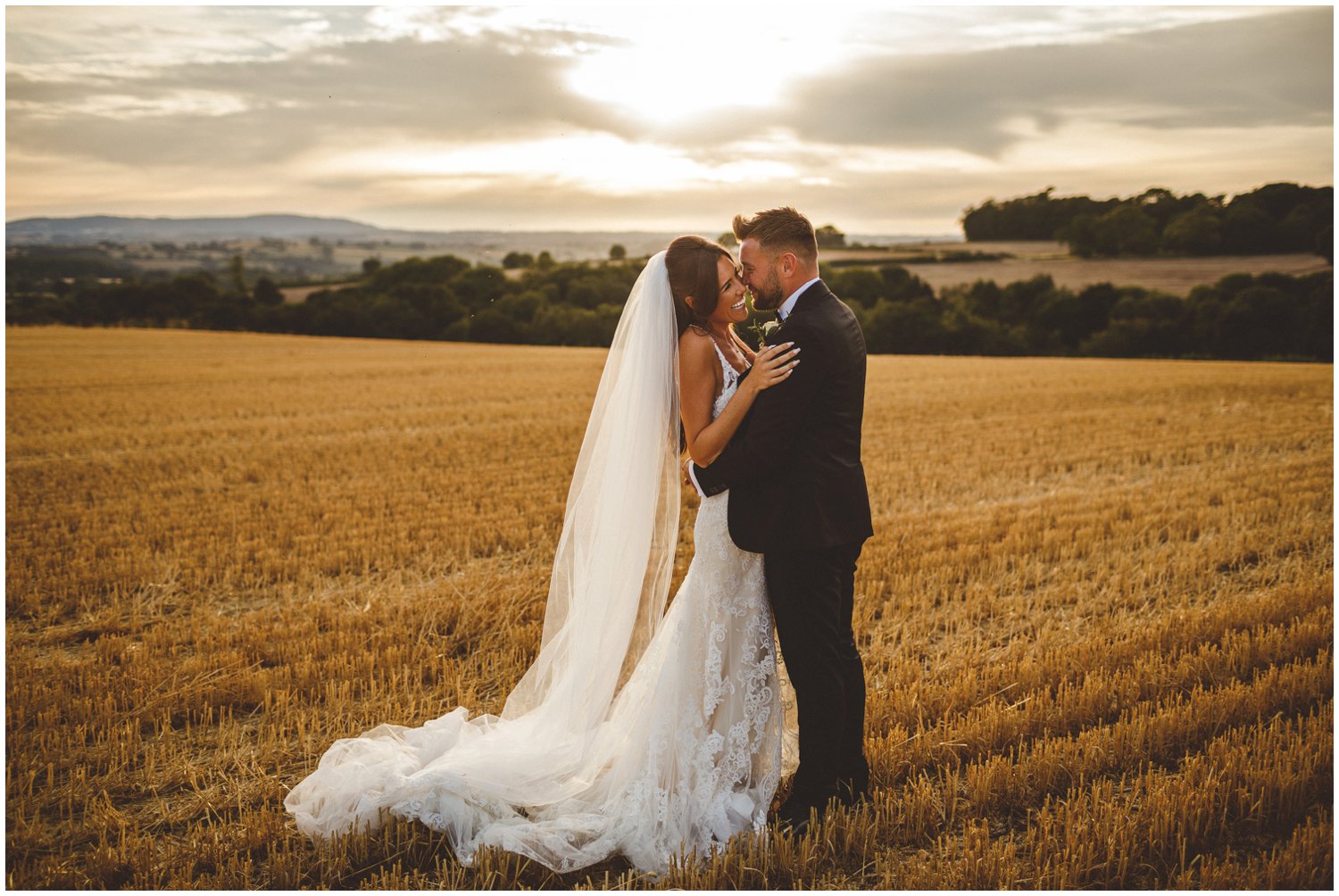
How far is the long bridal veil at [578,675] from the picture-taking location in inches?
159

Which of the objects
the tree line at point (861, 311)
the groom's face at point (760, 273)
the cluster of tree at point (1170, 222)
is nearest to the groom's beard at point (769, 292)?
the groom's face at point (760, 273)

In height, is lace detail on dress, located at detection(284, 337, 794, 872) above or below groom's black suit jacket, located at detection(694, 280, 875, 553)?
below

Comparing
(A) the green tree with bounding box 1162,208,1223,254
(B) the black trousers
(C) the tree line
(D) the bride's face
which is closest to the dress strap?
(D) the bride's face

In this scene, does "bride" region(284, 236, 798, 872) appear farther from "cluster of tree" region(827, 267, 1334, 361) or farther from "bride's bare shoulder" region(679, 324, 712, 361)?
"cluster of tree" region(827, 267, 1334, 361)

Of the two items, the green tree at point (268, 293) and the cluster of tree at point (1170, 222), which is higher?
the cluster of tree at point (1170, 222)

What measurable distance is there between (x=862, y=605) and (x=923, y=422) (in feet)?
38.5

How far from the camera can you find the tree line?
46812mm

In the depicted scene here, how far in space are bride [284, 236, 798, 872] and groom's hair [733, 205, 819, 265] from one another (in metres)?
0.27

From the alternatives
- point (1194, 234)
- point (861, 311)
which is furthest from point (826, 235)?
point (1194, 234)

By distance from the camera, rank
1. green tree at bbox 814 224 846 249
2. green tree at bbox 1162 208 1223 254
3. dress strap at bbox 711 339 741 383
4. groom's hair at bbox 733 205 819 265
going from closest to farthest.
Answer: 1. groom's hair at bbox 733 205 819 265
2. dress strap at bbox 711 339 741 383
3. green tree at bbox 814 224 846 249
4. green tree at bbox 1162 208 1223 254

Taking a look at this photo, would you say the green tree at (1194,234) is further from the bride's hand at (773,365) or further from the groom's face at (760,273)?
the bride's hand at (773,365)

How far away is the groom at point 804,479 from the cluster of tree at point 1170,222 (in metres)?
57.5

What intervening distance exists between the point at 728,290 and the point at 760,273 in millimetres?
218

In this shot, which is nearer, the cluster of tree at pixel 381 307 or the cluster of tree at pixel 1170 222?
the cluster of tree at pixel 381 307
